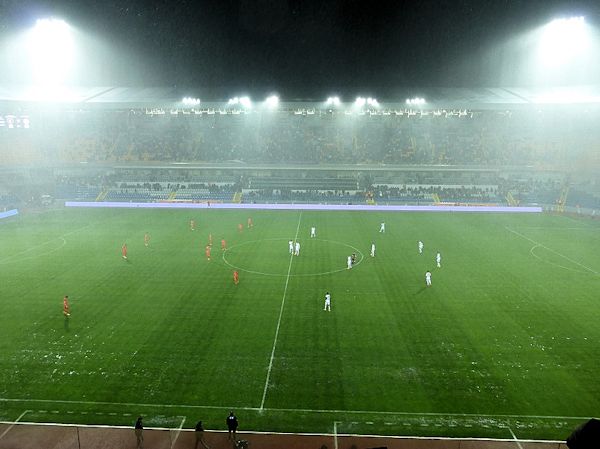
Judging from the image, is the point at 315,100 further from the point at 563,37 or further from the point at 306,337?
the point at 306,337

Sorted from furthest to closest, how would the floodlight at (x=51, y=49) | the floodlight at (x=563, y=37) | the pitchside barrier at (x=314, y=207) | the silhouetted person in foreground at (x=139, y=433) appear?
the pitchside barrier at (x=314, y=207), the floodlight at (x=51, y=49), the floodlight at (x=563, y=37), the silhouetted person in foreground at (x=139, y=433)

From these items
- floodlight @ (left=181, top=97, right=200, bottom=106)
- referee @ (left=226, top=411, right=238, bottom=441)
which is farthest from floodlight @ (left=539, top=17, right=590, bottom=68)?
referee @ (left=226, top=411, right=238, bottom=441)

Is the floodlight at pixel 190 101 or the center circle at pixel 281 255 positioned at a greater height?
the floodlight at pixel 190 101

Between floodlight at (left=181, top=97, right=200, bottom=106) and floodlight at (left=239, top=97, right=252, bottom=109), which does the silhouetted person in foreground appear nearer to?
floodlight at (left=181, top=97, right=200, bottom=106)

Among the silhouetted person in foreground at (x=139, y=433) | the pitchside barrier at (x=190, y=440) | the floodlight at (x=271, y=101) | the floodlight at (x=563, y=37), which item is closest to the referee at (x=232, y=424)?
the pitchside barrier at (x=190, y=440)

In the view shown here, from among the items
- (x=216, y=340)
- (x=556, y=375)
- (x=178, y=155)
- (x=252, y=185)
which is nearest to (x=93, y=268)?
(x=216, y=340)

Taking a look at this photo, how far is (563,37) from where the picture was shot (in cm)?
4203

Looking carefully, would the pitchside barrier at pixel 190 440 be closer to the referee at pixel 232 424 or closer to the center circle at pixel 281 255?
the referee at pixel 232 424

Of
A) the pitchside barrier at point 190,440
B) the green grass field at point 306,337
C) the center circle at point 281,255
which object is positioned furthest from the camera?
the center circle at point 281,255

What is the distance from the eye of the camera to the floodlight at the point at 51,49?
41.8 meters

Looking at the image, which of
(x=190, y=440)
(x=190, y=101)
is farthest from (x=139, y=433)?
(x=190, y=101)

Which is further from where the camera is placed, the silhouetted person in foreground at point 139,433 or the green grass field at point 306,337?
the green grass field at point 306,337

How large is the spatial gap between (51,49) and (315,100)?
30.2 meters

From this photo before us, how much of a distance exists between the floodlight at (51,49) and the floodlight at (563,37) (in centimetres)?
4486
